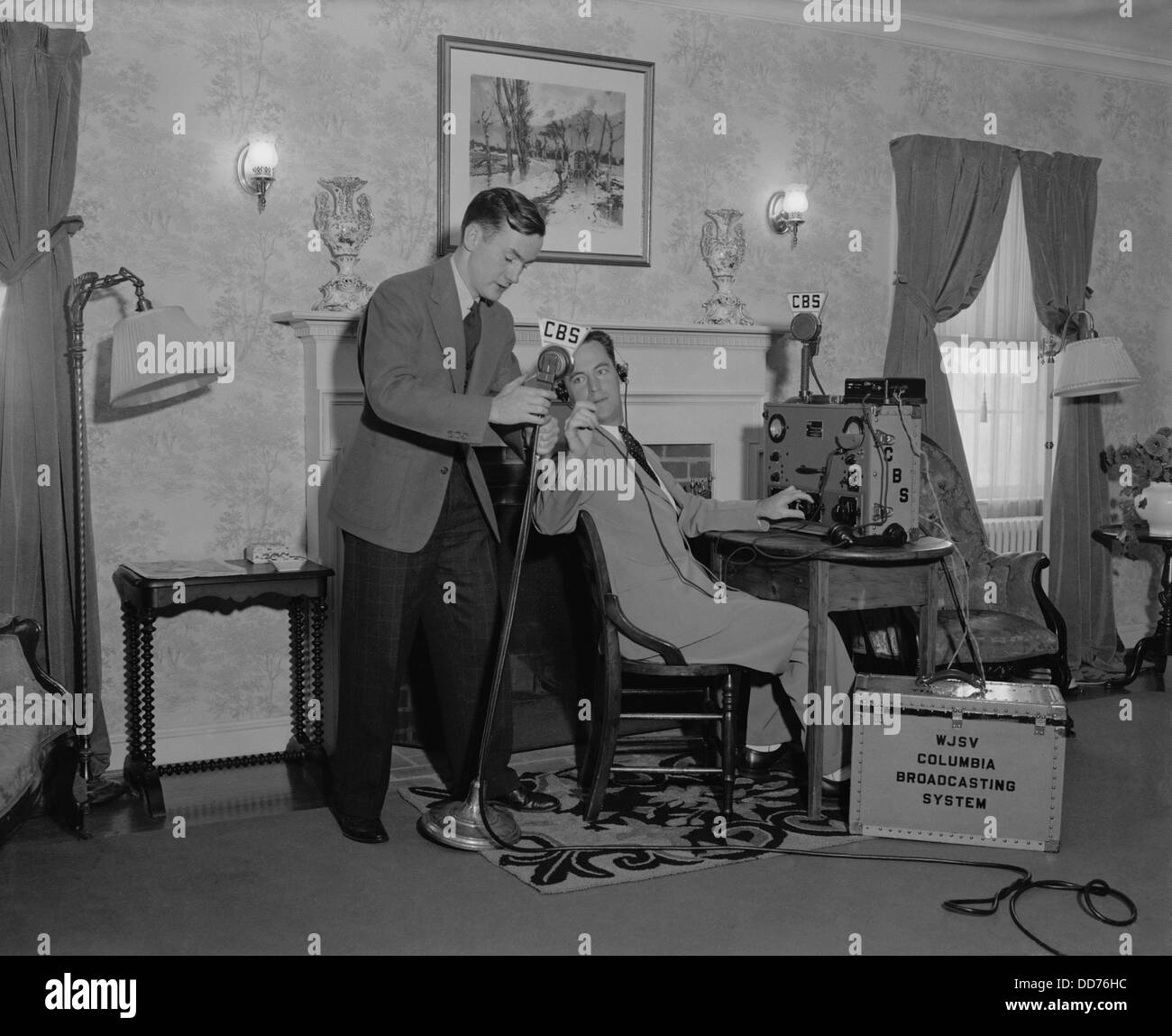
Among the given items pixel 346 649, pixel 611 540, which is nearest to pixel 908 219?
pixel 611 540

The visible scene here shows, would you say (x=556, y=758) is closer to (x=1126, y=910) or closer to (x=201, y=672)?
(x=201, y=672)

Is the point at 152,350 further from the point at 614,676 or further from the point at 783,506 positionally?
the point at 783,506

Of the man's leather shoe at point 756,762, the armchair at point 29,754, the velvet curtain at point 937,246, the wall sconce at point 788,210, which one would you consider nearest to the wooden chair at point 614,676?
the man's leather shoe at point 756,762

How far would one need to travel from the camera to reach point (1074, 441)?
5820 mm

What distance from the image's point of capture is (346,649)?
3.33 meters

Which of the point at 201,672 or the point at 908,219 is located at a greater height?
the point at 908,219

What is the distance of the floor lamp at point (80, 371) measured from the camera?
139 inches

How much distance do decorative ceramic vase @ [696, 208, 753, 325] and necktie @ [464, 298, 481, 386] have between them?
1642 mm

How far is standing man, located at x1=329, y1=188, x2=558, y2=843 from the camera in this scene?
3145mm

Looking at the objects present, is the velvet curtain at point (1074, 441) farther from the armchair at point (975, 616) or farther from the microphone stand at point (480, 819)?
the microphone stand at point (480, 819)

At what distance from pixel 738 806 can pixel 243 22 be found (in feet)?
9.58

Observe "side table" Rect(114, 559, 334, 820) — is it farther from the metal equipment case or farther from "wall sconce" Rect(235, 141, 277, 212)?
the metal equipment case

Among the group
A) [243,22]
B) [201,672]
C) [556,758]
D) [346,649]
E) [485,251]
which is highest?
[243,22]

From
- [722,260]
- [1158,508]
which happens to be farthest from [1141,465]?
[722,260]
